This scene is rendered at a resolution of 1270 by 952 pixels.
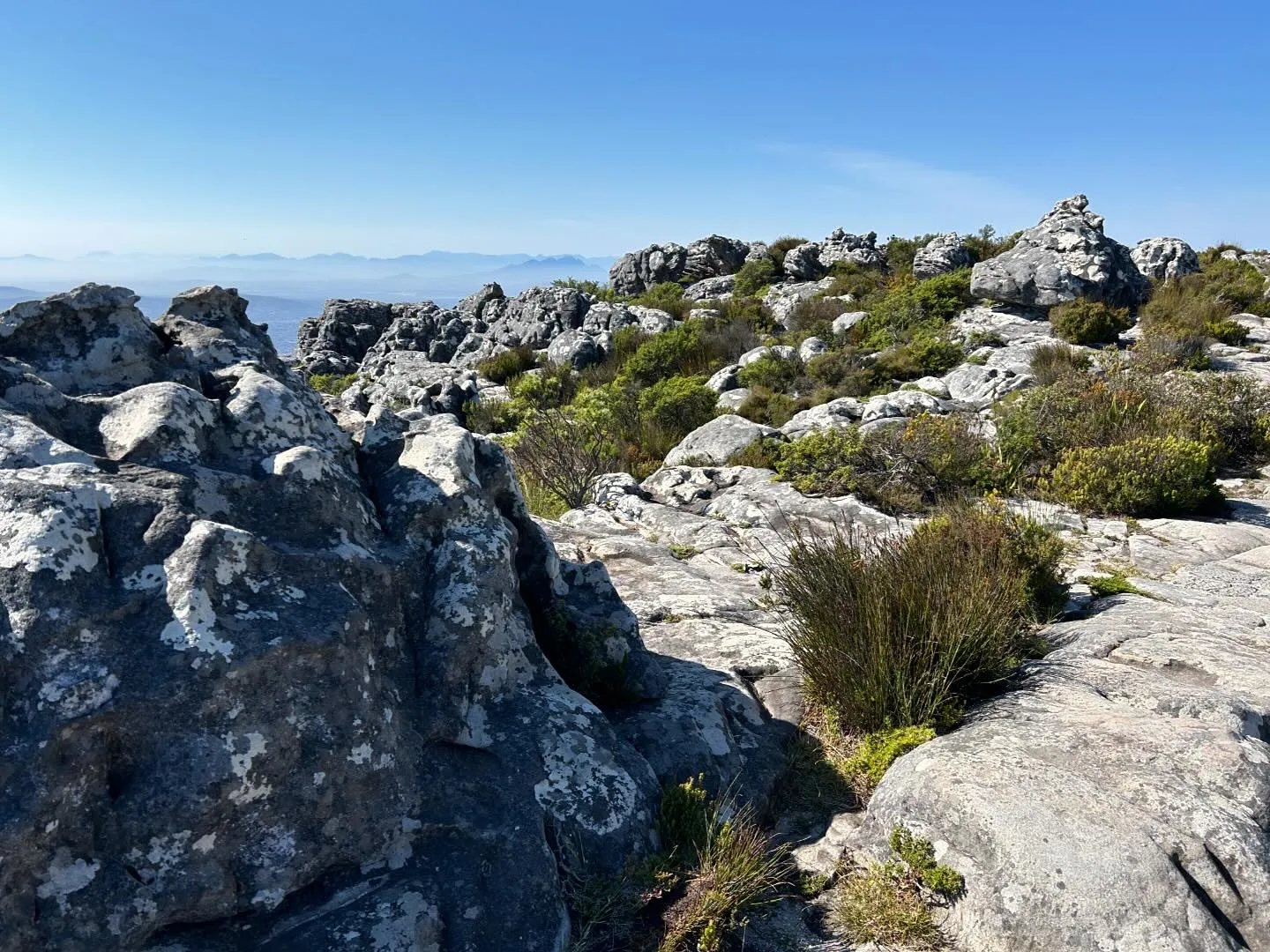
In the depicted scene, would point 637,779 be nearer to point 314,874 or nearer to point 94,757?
point 314,874

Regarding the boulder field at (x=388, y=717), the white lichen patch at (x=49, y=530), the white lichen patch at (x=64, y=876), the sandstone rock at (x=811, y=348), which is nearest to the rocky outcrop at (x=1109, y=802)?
the boulder field at (x=388, y=717)

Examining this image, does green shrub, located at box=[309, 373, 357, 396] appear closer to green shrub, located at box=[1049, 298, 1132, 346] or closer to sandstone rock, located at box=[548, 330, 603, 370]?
sandstone rock, located at box=[548, 330, 603, 370]

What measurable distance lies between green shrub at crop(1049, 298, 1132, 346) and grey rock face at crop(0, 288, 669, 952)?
64.6ft

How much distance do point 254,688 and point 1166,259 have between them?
35013 mm

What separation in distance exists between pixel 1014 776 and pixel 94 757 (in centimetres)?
400

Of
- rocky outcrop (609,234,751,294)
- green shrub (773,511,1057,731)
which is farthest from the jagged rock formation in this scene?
rocky outcrop (609,234,751,294)

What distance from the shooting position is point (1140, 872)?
3377 mm

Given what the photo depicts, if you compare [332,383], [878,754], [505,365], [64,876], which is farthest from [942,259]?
[64,876]

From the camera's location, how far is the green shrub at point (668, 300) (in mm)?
31641

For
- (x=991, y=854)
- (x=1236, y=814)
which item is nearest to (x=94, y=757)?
(x=991, y=854)

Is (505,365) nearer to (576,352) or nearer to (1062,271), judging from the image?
(576,352)

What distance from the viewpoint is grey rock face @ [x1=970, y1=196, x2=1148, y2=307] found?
22.2 metres

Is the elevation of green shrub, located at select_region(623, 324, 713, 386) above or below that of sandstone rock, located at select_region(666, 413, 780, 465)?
above

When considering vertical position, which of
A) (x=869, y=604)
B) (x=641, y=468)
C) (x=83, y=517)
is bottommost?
(x=641, y=468)
